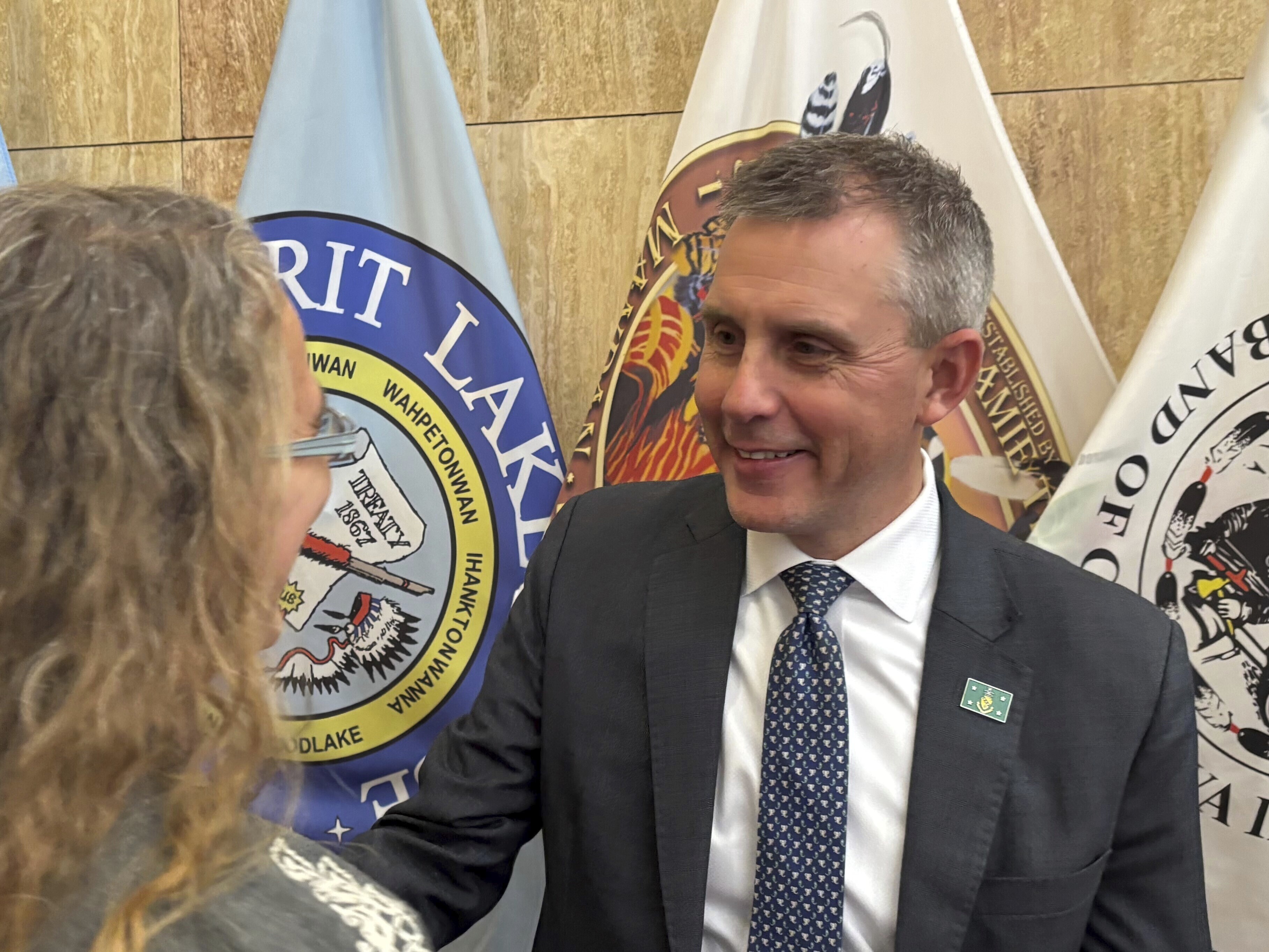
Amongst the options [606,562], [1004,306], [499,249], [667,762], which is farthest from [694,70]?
[667,762]

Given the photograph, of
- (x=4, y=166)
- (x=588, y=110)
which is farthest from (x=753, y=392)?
(x=4, y=166)

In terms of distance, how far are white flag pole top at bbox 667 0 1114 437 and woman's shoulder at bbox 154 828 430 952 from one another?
1.61m

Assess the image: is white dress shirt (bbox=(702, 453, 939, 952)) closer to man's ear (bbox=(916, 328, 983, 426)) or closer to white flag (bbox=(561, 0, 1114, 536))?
man's ear (bbox=(916, 328, 983, 426))

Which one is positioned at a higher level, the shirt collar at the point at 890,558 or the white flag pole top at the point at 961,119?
the white flag pole top at the point at 961,119

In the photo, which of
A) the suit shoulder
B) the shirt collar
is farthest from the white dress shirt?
the suit shoulder

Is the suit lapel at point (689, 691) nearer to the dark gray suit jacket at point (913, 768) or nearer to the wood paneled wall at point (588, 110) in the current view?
the dark gray suit jacket at point (913, 768)

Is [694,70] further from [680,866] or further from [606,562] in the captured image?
[680,866]

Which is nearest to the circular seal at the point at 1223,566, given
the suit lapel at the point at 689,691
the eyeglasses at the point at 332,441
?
the suit lapel at the point at 689,691

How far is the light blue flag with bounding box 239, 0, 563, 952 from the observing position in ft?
7.06

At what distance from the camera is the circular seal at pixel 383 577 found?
7.15 feet

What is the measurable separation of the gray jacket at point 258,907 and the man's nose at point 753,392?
807 mm

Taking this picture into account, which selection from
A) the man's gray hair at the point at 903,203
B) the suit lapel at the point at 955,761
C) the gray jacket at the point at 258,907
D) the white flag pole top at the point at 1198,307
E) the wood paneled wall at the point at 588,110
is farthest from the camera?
the wood paneled wall at the point at 588,110

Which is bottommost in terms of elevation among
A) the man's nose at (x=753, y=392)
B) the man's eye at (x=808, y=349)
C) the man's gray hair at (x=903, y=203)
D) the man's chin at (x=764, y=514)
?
the man's chin at (x=764, y=514)

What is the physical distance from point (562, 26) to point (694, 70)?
1.01 ft
